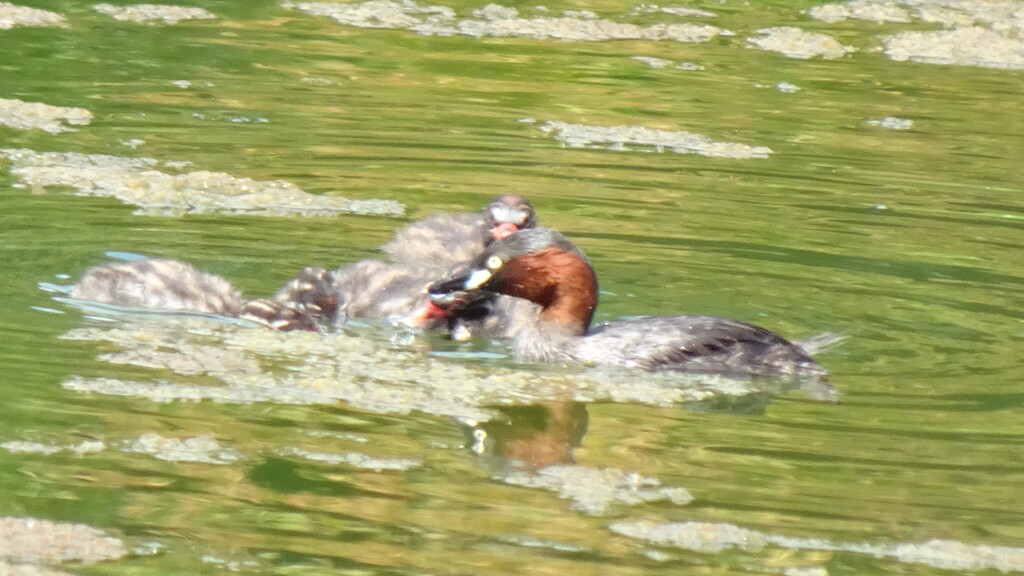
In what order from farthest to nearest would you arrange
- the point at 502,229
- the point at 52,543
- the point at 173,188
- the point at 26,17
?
the point at 26,17, the point at 173,188, the point at 502,229, the point at 52,543

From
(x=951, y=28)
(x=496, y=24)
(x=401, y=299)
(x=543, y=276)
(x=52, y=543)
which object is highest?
(x=951, y=28)

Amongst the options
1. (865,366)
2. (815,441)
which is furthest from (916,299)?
(815,441)

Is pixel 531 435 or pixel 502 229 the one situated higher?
pixel 502 229

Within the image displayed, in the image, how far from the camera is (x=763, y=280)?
24.1 ft

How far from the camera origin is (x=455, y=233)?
25.1ft

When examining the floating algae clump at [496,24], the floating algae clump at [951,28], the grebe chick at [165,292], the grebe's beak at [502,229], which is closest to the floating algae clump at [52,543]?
the grebe chick at [165,292]

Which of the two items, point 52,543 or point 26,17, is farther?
point 26,17

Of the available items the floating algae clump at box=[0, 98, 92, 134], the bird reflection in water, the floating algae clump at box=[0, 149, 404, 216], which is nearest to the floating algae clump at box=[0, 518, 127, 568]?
the bird reflection in water

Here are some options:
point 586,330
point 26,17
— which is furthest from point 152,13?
point 586,330

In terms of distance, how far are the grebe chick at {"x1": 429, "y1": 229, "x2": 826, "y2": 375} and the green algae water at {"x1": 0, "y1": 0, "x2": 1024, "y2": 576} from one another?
0.14 meters

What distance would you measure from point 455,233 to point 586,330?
4.38ft

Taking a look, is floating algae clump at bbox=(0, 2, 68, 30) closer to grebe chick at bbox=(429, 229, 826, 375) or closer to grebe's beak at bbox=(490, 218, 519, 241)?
grebe's beak at bbox=(490, 218, 519, 241)

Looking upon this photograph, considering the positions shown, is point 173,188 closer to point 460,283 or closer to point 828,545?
point 460,283

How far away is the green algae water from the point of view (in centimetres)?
446
